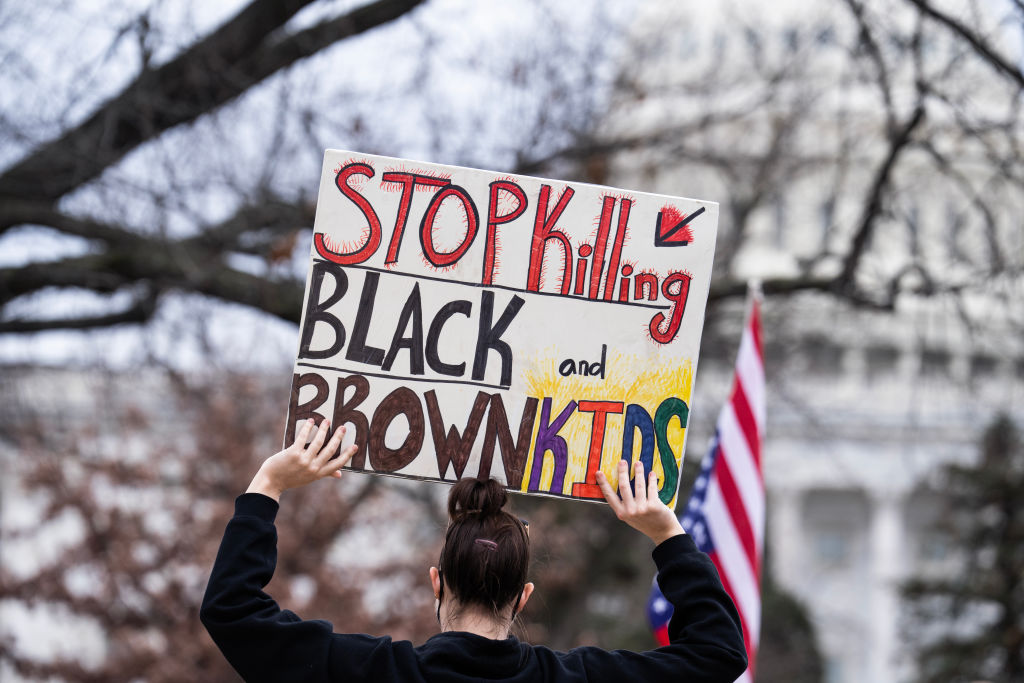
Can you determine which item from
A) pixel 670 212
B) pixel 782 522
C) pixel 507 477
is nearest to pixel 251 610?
pixel 507 477

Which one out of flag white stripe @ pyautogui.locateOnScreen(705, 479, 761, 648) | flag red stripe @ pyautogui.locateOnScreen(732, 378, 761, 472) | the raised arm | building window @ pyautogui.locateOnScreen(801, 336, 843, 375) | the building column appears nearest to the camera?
the raised arm

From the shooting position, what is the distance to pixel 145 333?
6859 mm

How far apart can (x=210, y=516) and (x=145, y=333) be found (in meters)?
5.69

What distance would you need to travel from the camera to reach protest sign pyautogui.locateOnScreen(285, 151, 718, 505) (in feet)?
8.55

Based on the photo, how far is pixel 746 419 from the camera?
15.8 feet

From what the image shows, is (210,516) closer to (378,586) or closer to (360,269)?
(378,586)

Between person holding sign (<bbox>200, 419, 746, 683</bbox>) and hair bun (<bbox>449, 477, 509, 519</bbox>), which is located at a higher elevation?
hair bun (<bbox>449, 477, 509, 519</bbox>)

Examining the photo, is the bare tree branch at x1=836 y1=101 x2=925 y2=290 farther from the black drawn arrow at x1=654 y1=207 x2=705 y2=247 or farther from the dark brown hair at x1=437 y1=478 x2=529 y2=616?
the dark brown hair at x1=437 y1=478 x2=529 y2=616

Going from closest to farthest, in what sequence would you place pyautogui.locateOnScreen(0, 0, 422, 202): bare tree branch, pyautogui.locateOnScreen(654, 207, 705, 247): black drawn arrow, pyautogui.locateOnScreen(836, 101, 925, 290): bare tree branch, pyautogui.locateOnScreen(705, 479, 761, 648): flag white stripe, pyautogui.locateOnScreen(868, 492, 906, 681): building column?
pyautogui.locateOnScreen(654, 207, 705, 247): black drawn arrow, pyautogui.locateOnScreen(705, 479, 761, 648): flag white stripe, pyautogui.locateOnScreen(0, 0, 422, 202): bare tree branch, pyautogui.locateOnScreen(836, 101, 925, 290): bare tree branch, pyautogui.locateOnScreen(868, 492, 906, 681): building column

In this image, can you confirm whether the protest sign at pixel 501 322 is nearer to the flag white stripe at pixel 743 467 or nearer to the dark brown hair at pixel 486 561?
the dark brown hair at pixel 486 561

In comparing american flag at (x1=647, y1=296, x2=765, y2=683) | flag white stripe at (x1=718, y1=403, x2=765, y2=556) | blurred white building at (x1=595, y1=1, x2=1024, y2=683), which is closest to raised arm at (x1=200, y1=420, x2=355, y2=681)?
american flag at (x1=647, y1=296, x2=765, y2=683)

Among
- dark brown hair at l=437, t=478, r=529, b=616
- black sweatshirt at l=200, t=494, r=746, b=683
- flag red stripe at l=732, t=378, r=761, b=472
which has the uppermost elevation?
flag red stripe at l=732, t=378, r=761, b=472

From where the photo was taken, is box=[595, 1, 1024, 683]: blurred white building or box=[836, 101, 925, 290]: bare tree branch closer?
box=[836, 101, 925, 290]: bare tree branch

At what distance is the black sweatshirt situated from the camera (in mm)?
2057
